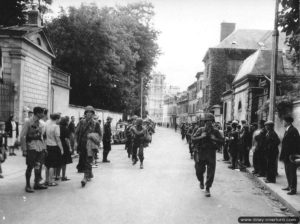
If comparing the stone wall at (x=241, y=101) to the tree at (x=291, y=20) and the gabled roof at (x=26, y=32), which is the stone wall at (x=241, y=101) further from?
the tree at (x=291, y=20)

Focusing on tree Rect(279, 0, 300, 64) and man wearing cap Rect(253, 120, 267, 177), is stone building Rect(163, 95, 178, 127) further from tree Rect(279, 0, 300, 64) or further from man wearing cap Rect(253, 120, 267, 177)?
man wearing cap Rect(253, 120, 267, 177)

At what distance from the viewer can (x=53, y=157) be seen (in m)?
9.13

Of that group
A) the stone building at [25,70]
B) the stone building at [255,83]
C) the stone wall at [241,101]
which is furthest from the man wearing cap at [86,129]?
the stone wall at [241,101]

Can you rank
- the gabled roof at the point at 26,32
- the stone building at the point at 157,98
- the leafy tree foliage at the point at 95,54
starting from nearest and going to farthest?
the gabled roof at the point at 26,32 → the leafy tree foliage at the point at 95,54 → the stone building at the point at 157,98

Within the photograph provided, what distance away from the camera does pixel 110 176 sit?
10.9 meters

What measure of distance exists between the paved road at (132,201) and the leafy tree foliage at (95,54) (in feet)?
Result: 70.5

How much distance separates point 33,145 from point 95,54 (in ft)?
78.2

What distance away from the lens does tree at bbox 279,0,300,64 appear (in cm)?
1103

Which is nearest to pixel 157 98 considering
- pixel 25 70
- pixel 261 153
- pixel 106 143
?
pixel 25 70

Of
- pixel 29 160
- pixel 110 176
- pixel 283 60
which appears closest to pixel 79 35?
pixel 283 60

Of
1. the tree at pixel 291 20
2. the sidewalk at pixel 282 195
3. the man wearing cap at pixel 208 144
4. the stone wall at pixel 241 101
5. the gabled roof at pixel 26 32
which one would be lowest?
the sidewalk at pixel 282 195

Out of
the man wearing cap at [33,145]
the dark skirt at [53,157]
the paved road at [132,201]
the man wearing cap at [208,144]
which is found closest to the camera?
the paved road at [132,201]

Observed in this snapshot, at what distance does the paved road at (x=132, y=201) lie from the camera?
6199 mm

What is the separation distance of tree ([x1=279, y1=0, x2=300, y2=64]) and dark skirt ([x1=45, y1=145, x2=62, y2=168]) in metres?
7.42
